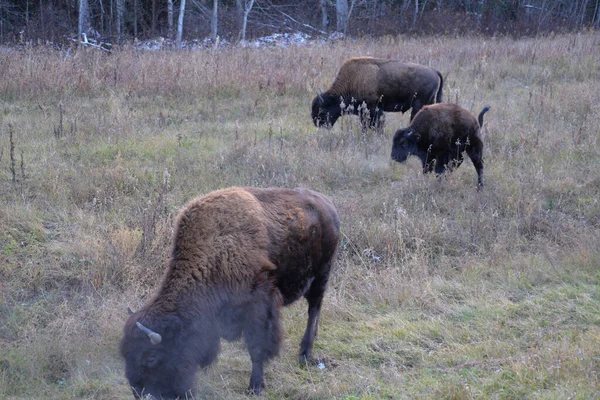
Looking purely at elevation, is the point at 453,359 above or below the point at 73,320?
above

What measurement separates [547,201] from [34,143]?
25.5 ft

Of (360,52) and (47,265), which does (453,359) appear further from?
(360,52)

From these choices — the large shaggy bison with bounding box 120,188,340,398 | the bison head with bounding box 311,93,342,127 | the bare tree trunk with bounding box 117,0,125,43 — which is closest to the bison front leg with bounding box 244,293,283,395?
the large shaggy bison with bounding box 120,188,340,398

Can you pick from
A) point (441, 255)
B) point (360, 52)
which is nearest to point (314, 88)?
point (360, 52)

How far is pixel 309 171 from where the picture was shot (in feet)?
29.4

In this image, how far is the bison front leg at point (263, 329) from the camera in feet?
13.7

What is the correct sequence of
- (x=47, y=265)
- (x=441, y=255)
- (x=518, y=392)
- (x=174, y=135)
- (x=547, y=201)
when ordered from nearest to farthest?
(x=518, y=392), (x=47, y=265), (x=441, y=255), (x=547, y=201), (x=174, y=135)

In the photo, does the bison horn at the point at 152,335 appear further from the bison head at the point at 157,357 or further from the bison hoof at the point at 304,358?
the bison hoof at the point at 304,358

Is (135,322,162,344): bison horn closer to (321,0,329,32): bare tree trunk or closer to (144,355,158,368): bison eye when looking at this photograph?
(144,355,158,368): bison eye

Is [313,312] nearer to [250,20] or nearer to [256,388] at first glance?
[256,388]

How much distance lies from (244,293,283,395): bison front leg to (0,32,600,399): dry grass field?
42cm

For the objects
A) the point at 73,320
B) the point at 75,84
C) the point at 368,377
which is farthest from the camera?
the point at 75,84

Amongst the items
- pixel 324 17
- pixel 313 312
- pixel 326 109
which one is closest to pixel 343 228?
pixel 313 312

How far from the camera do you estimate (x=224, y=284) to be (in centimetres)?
414
